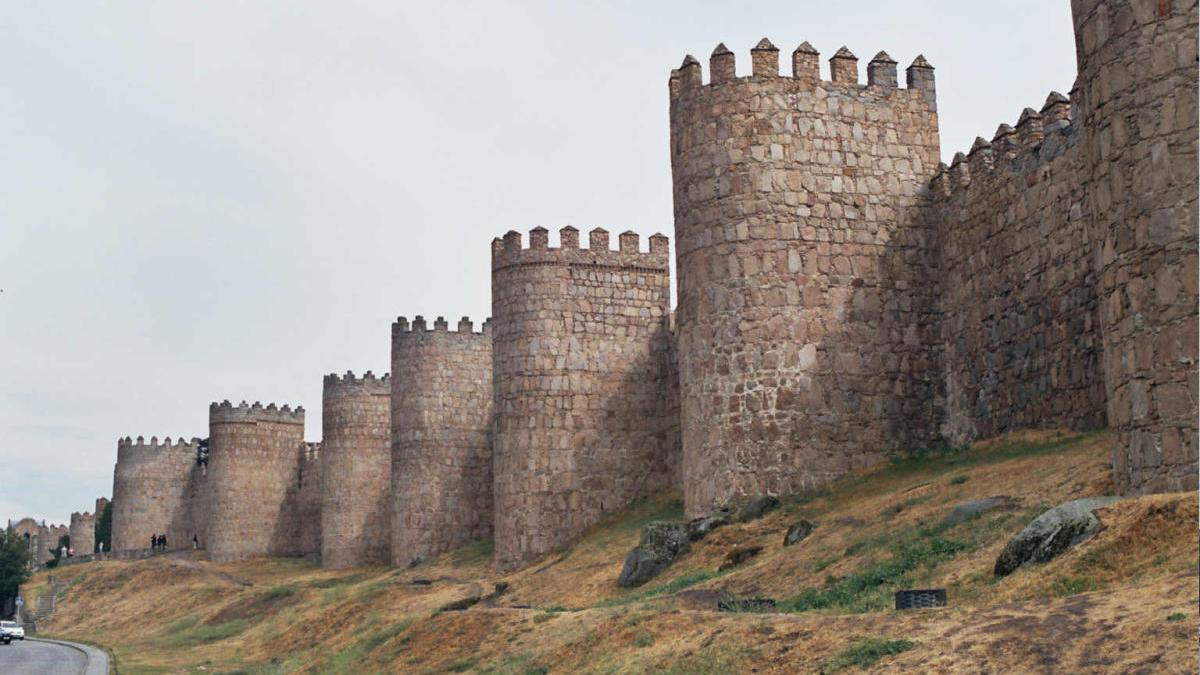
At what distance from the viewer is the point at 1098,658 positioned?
29.3 ft

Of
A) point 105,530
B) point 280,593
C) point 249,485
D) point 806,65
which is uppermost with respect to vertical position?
point 806,65

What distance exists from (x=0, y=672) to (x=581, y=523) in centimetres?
1352

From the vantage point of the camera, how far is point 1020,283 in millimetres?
20766

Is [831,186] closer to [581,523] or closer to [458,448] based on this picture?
[581,523]

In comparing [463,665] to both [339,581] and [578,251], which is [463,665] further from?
[339,581]

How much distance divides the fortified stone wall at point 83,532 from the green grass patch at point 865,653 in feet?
316

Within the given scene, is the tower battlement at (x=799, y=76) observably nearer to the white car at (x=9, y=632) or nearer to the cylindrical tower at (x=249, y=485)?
the white car at (x=9, y=632)

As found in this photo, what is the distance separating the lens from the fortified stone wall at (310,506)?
6069 cm

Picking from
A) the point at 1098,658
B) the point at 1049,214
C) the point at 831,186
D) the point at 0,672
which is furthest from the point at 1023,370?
the point at 0,672

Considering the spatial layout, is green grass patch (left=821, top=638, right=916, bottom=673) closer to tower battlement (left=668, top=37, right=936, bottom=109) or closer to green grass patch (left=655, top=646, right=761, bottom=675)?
green grass patch (left=655, top=646, right=761, bottom=675)

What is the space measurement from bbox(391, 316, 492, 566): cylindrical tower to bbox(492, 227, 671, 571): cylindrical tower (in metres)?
10.7

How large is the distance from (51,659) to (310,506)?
26616mm

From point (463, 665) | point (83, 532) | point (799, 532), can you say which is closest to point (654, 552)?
point (799, 532)

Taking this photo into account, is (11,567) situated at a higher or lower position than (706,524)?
lower
